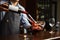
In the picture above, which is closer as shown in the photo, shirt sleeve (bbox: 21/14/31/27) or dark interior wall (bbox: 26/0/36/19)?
shirt sleeve (bbox: 21/14/31/27)

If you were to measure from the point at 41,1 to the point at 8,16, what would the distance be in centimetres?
139

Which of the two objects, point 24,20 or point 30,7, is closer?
point 24,20

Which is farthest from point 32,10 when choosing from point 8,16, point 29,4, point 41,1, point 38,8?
point 8,16

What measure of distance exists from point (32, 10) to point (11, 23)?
82 cm

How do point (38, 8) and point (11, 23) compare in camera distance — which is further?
point (38, 8)

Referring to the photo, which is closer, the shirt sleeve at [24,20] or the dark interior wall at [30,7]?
the shirt sleeve at [24,20]

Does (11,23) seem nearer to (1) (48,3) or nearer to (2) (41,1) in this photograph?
(2) (41,1)

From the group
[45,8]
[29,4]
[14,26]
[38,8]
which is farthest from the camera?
[45,8]

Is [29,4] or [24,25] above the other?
[29,4]

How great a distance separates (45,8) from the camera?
3230 millimetres

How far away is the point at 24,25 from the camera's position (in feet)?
6.16

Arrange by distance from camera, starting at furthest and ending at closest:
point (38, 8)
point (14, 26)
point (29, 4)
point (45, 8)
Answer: point (45, 8) → point (38, 8) → point (29, 4) → point (14, 26)

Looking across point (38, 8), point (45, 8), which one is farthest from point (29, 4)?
point (45, 8)

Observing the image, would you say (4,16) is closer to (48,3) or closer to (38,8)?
(38,8)
